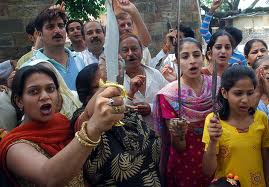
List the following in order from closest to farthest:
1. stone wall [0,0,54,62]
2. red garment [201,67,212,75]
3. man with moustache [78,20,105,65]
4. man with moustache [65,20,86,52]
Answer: red garment [201,67,212,75] → man with moustache [78,20,105,65] → man with moustache [65,20,86,52] → stone wall [0,0,54,62]

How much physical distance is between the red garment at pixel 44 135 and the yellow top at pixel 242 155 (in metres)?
0.93

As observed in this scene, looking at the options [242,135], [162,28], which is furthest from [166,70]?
[162,28]

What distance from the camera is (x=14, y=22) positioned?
717 centimetres

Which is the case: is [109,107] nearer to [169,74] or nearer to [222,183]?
[222,183]

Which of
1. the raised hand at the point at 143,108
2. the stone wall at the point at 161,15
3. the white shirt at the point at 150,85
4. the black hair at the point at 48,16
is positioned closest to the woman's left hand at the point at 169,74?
the white shirt at the point at 150,85

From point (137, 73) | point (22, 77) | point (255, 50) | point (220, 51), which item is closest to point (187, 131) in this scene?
point (137, 73)

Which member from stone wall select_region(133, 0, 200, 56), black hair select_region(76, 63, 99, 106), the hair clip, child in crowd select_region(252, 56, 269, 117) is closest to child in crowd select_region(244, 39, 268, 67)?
child in crowd select_region(252, 56, 269, 117)

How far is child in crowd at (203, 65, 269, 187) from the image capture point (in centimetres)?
266

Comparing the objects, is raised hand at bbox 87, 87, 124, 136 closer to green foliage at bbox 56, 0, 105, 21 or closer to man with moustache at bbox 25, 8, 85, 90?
man with moustache at bbox 25, 8, 85, 90

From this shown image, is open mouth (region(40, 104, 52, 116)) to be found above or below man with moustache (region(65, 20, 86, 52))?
below

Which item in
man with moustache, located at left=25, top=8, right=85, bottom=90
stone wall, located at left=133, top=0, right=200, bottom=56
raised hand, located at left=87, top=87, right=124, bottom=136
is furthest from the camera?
stone wall, located at left=133, top=0, right=200, bottom=56

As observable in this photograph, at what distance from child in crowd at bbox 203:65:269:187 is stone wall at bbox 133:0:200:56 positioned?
21.4 feet

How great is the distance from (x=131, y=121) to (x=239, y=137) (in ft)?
2.45

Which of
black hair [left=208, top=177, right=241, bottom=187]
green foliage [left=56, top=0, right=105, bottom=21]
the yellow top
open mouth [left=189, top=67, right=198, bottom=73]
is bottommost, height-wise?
black hair [left=208, top=177, right=241, bottom=187]
